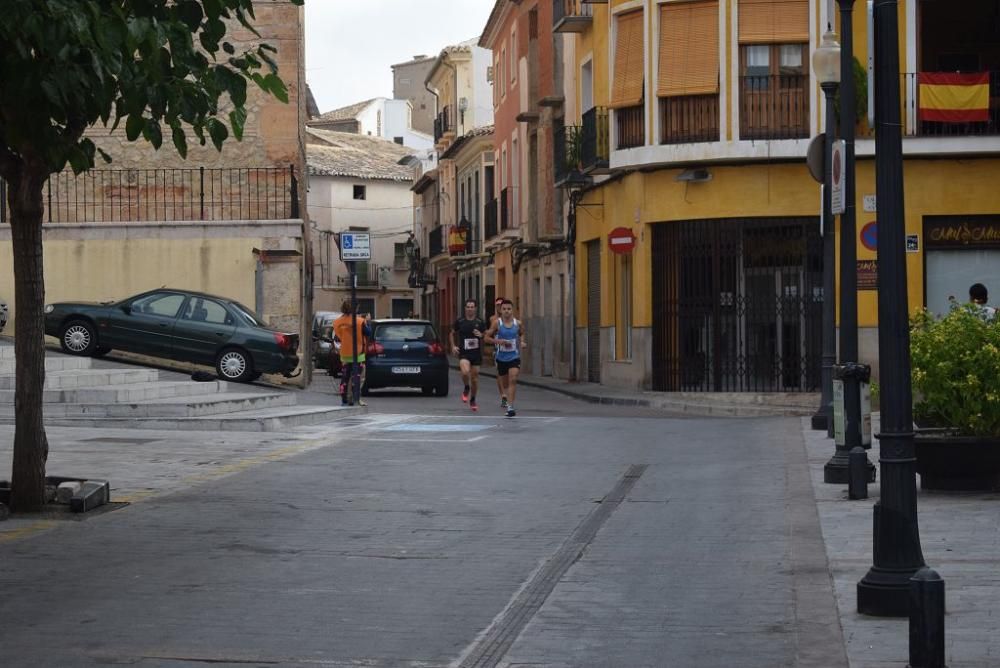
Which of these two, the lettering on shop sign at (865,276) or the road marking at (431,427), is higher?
the lettering on shop sign at (865,276)

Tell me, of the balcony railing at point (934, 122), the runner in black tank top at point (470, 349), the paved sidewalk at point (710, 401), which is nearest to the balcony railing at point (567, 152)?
the paved sidewalk at point (710, 401)

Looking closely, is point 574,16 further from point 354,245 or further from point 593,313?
point 354,245

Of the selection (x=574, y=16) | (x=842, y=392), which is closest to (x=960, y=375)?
(x=842, y=392)

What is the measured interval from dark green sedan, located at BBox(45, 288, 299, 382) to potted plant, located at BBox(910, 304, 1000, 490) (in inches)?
716

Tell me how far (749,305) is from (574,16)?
30.0 feet

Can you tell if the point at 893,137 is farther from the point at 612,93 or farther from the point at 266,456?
the point at 612,93

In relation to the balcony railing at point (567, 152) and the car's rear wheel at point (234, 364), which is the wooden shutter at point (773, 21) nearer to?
the balcony railing at point (567, 152)

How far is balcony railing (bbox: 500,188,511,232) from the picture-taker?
50.3m

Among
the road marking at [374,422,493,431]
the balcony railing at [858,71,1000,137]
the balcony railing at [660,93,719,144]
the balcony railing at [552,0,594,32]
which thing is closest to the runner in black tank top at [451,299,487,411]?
the road marking at [374,422,493,431]

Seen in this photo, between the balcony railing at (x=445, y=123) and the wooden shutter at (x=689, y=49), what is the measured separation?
126ft

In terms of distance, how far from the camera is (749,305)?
29.2 m

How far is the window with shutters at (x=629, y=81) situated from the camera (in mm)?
30969

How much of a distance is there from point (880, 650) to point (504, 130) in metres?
46.1

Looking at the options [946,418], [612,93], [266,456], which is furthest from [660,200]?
[946,418]
